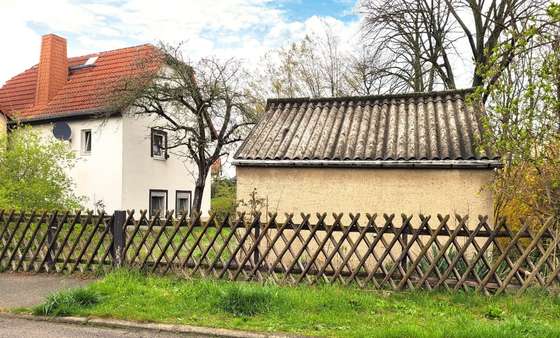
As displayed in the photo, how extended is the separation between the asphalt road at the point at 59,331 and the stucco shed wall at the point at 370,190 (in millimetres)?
4220

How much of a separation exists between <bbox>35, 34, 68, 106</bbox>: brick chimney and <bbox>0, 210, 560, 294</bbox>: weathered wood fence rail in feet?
46.2

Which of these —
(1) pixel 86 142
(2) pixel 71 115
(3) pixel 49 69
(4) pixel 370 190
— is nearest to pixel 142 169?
(1) pixel 86 142

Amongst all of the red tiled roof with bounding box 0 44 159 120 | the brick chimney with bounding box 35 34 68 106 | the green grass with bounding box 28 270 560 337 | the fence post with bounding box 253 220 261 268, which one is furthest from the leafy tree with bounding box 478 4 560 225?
the brick chimney with bounding box 35 34 68 106

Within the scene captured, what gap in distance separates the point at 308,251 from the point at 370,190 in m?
2.19

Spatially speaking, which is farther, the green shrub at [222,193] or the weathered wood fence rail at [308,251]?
the green shrub at [222,193]

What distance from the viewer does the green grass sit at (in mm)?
5016

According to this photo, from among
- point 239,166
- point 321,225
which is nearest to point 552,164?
point 321,225

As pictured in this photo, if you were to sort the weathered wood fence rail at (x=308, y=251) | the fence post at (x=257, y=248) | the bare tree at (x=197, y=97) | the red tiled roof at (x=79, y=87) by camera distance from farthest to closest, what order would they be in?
1. the red tiled roof at (x=79, y=87)
2. the bare tree at (x=197, y=97)
3. the fence post at (x=257, y=248)
4. the weathered wood fence rail at (x=308, y=251)

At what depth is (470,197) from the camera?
26.5 ft

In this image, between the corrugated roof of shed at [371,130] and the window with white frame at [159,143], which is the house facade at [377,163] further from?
the window with white frame at [159,143]

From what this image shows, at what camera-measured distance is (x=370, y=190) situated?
8.54 meters

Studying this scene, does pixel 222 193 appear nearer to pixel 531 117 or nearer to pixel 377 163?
pixel 377 163

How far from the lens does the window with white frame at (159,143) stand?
2036 cm

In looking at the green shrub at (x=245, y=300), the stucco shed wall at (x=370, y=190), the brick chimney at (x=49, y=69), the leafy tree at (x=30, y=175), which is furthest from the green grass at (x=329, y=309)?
the brick chimney at (x=49, y=69)
